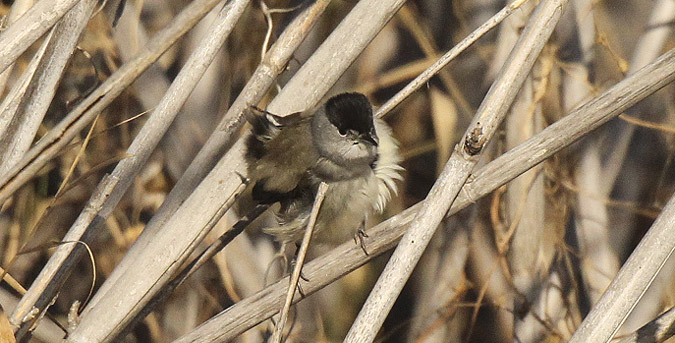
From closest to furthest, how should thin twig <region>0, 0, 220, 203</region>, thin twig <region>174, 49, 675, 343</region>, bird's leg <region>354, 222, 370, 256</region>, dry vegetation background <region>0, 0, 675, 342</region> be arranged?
1. thin twig <region>0, 0, 220, 203</region>
2. thin twig <region>174, 49, 675, 343</region>
3. bird's leg <region>354, 222, 370, 256</region>
4. dry vegetation background <region>0, 0, 675, 342</region>

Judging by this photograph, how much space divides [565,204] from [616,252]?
28 centimetres

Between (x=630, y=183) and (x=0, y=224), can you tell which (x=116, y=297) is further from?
(x=630, y=183)

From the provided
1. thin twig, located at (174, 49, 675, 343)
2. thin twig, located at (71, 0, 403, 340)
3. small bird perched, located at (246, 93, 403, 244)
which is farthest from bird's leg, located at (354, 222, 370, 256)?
thin twig, located at (71, 0, 403, 340)

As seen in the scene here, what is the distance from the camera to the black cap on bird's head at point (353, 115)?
2.01 metres

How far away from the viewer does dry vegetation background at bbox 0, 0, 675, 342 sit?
2.41 m

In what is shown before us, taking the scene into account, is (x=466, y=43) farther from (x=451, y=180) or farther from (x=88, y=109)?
(x=88, y=109)

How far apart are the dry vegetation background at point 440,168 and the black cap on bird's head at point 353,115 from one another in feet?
0.77

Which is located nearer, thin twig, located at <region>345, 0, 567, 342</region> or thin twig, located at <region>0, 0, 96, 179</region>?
thin twig, located at <region>345, 0, 567, 342</region>

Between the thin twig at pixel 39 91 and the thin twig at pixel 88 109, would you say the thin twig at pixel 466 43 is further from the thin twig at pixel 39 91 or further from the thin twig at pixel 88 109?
the thin twig at pixel 39 91

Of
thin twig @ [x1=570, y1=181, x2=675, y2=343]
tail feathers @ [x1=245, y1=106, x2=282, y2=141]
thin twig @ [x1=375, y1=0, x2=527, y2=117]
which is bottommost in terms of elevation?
thin twig @ [x1=570, y1=181, x2=675, y2=343]

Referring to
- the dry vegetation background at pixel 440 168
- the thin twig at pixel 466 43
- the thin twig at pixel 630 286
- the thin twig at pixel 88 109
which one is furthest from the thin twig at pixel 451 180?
the dry vegetation background at pixel 440 168

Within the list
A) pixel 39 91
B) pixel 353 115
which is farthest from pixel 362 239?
pixel 39 91

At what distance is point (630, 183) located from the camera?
2693mm

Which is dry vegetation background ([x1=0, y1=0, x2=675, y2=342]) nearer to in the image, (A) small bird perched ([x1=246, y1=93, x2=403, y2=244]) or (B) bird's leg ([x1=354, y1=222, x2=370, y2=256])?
(A) small bird perched ([x1=246, y1=93, x2=403, y2=244])
